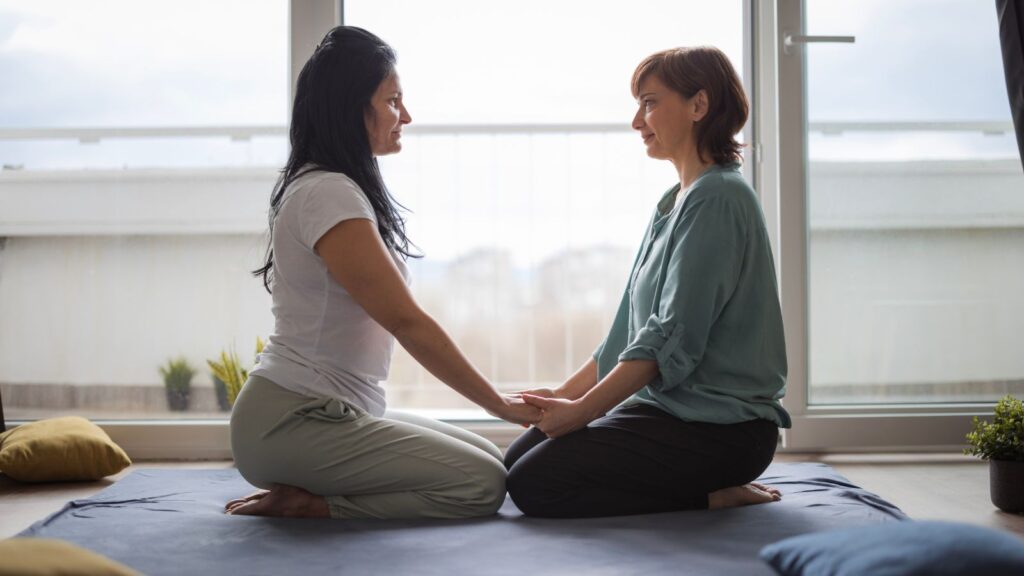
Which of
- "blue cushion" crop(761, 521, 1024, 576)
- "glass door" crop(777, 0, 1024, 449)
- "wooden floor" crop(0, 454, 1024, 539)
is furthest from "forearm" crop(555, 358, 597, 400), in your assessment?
"glass door" crop(777, 0, 1024, 449)

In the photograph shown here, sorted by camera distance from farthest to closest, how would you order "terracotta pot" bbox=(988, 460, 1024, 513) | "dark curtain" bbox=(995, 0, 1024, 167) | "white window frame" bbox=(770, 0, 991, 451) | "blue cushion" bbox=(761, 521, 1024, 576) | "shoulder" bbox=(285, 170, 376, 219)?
"white window frame" bbox=(770, 0, 991, 451)
"dark curtain" bbox=(995, 0, 1024, 167)
"terracotta pot" bbox=(988, 460, 1024, 513)
"shoulder" bbox=(285, 170, 376, 219)
"blue cushion" bbox=(761, 521, 1024, 576)

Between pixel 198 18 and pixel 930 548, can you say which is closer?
pixel 930 548

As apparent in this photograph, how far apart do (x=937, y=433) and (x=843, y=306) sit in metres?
0.49

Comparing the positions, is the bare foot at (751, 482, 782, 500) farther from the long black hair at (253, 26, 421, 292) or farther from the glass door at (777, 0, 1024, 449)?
the glass door at (777, 0, 1024, 449)

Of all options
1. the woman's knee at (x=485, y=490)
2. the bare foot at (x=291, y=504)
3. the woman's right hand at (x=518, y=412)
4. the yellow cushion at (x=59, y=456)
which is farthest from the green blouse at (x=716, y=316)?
the yellow cushion at (x=59, y=456)

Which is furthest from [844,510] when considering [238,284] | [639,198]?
[639,198]

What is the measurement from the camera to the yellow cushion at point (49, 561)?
0.96 meters

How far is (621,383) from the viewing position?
1843 mm

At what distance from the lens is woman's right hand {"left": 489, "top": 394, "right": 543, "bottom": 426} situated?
1935 mm

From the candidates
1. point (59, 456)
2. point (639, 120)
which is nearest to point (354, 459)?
point (639, 120)

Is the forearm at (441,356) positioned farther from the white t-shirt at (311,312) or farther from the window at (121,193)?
the window at (121,193)

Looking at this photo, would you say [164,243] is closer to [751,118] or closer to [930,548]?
[751,118]

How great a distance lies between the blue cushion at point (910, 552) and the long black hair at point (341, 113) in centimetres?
108

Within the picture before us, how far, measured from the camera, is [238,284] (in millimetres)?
3193
